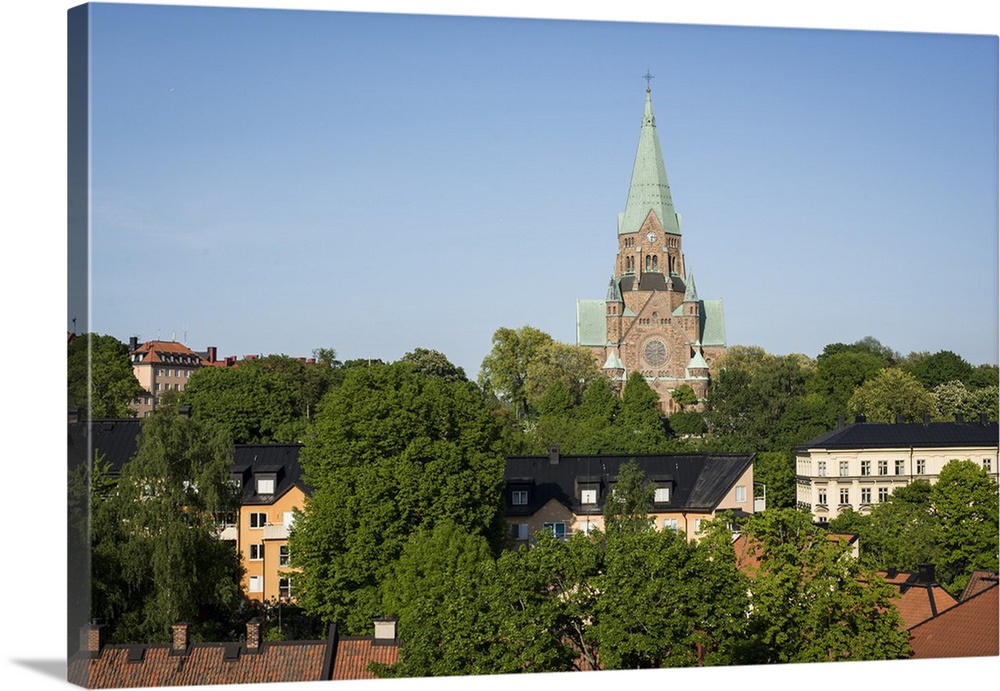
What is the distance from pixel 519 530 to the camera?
1177 inches

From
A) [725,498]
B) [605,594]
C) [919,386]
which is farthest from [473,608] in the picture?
[919,386]

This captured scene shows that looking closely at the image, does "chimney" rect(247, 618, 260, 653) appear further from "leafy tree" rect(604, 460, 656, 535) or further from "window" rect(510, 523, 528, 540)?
"window" rect(510, 523, 528, 540)

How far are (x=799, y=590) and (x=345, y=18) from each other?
8.04m

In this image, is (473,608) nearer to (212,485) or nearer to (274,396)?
(212,485)

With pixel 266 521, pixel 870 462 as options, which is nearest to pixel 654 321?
pixel 870 462

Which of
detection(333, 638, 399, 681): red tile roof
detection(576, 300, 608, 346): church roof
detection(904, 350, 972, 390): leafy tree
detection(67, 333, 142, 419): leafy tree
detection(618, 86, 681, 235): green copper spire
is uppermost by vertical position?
detection(618, 86, 681, 235): green copper spire

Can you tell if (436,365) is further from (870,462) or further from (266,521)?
(266,521)

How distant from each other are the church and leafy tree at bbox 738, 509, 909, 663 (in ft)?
198

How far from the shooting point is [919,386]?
43.7 m

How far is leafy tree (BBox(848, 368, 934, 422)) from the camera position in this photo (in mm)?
42281

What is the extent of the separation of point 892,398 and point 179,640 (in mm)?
31484

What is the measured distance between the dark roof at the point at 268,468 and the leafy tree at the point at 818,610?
12.8 meters

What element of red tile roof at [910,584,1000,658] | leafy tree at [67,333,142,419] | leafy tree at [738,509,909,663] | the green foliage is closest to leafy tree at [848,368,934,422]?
the green foliage

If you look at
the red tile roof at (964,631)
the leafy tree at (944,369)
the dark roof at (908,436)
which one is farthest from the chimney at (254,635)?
the dark roof at (908,436)
